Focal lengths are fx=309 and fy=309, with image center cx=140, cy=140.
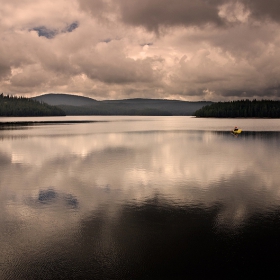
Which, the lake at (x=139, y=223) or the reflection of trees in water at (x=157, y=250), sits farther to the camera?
the lake at (x=139, y=223)

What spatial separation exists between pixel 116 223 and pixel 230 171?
2128 centimetres

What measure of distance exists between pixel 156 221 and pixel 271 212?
26.0 ft

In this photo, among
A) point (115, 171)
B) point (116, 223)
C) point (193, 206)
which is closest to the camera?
point (116, 223)

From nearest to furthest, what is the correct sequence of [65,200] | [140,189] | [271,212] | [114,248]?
[114,248]
[271,212]
[65,200]
[140,189]

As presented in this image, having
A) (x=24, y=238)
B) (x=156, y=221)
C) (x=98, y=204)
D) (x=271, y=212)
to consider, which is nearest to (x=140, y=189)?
(x=98, y=204)

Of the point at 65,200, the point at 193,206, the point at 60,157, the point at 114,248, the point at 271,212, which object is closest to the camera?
the point at 114,248

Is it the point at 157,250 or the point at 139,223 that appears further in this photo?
the point at 139,223

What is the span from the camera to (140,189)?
2714 centimetres

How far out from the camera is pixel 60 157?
157ft

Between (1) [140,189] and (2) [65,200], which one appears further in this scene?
(1) [140,189]

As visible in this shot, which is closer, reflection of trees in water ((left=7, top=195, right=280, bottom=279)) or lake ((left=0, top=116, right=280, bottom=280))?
reflection of trees in water ((left=7, top=195, right=280, bottom=279))

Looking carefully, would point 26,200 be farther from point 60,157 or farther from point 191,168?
point 60,157

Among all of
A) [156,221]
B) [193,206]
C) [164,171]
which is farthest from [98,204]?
[164,171]

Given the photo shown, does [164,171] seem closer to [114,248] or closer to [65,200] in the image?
[65,200]
